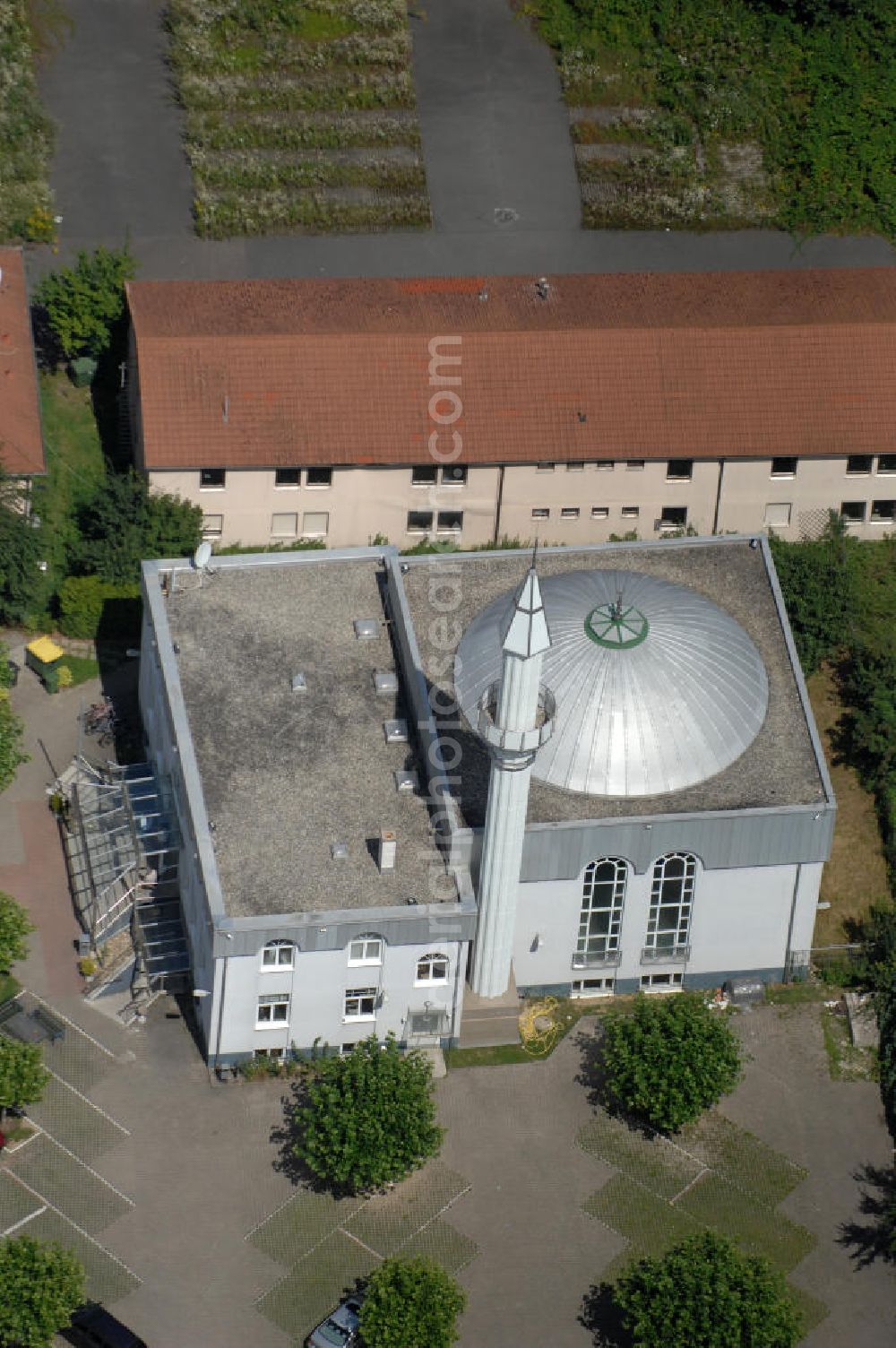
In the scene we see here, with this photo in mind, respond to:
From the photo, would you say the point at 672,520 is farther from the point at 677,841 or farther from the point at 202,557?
the point at 677,841

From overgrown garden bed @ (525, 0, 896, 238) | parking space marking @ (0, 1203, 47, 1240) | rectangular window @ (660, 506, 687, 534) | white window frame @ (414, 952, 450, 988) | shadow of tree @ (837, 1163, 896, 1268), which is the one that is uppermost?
overgrown garden bed @ (525, 0, 896, 238)

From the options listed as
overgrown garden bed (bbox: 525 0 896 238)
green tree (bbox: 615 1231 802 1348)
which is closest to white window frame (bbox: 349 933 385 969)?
green tree (bbox: 615 1231 802 1348)

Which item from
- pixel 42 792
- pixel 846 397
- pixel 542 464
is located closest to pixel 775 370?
pixel 846 397

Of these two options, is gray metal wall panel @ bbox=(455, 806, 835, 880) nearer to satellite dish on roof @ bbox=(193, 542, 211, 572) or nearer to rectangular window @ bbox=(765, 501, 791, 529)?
satellite dish on roof @ bbox=(193, 542, 211, 572)

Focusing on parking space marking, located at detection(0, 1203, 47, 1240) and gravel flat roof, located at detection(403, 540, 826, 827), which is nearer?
parking space marking, located at detection(0, 1203, 47, 1240)

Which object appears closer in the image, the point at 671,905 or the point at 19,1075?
the point at 19,1075

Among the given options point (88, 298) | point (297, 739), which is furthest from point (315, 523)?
point (297, 739)
